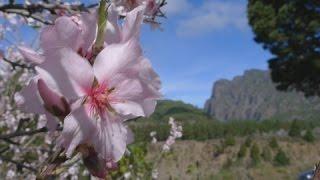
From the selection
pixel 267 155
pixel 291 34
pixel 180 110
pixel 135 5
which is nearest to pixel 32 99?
pixel 135 5

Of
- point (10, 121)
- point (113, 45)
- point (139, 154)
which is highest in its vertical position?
point (113, 45)

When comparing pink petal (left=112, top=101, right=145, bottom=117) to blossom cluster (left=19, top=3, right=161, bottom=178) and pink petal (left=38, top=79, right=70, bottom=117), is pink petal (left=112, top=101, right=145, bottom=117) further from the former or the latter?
pink petal (left=38, top=79, right=70, bottom=117)

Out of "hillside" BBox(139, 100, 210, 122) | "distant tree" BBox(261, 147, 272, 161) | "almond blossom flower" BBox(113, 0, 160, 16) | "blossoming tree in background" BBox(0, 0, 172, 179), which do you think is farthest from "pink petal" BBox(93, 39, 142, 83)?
"hillside" BBox(139, 100, 210, 122)

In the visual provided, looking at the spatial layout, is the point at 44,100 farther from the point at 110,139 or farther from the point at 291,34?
the point at 291,34

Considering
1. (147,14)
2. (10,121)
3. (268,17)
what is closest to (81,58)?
(147,14)

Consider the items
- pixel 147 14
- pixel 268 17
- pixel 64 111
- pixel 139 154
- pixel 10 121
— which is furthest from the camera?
pixel 268 17

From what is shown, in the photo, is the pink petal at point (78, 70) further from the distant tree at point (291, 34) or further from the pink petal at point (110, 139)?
the distant tree at point (291, 34)

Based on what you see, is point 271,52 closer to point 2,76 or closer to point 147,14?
point 2,76

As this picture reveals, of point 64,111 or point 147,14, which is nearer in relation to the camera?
point 64,111
